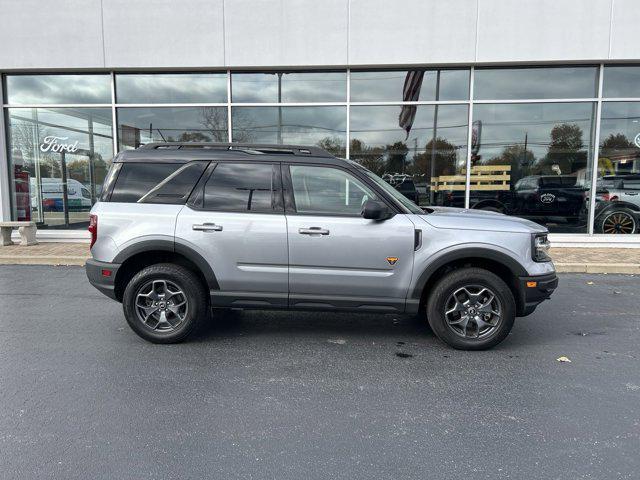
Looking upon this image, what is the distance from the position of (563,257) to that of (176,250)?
7.83 m

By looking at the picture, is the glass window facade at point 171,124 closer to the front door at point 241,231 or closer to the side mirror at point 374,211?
the front door at point 241,231

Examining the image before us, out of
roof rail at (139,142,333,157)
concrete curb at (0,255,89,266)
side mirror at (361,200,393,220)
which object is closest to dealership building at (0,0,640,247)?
concrete curb at (0,255,89,266)

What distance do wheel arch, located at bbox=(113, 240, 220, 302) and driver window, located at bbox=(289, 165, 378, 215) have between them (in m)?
1.12

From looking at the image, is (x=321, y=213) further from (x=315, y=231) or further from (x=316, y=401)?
(x=316, y=401)

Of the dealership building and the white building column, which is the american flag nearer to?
the dealership building

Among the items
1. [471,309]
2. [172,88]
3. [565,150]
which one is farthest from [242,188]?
[565,150]

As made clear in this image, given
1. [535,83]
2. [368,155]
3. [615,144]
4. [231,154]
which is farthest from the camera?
[368,155]

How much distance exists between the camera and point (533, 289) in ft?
14.1

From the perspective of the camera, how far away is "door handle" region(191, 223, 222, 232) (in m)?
4.42

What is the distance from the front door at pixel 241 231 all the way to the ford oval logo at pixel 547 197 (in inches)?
325

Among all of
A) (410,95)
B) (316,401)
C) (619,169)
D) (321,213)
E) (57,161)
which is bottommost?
(316,401)

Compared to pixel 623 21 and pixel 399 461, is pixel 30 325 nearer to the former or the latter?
pixel 399 461

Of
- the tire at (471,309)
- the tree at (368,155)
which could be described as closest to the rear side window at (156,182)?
the tire at (471,309)

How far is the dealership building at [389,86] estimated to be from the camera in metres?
9.88
